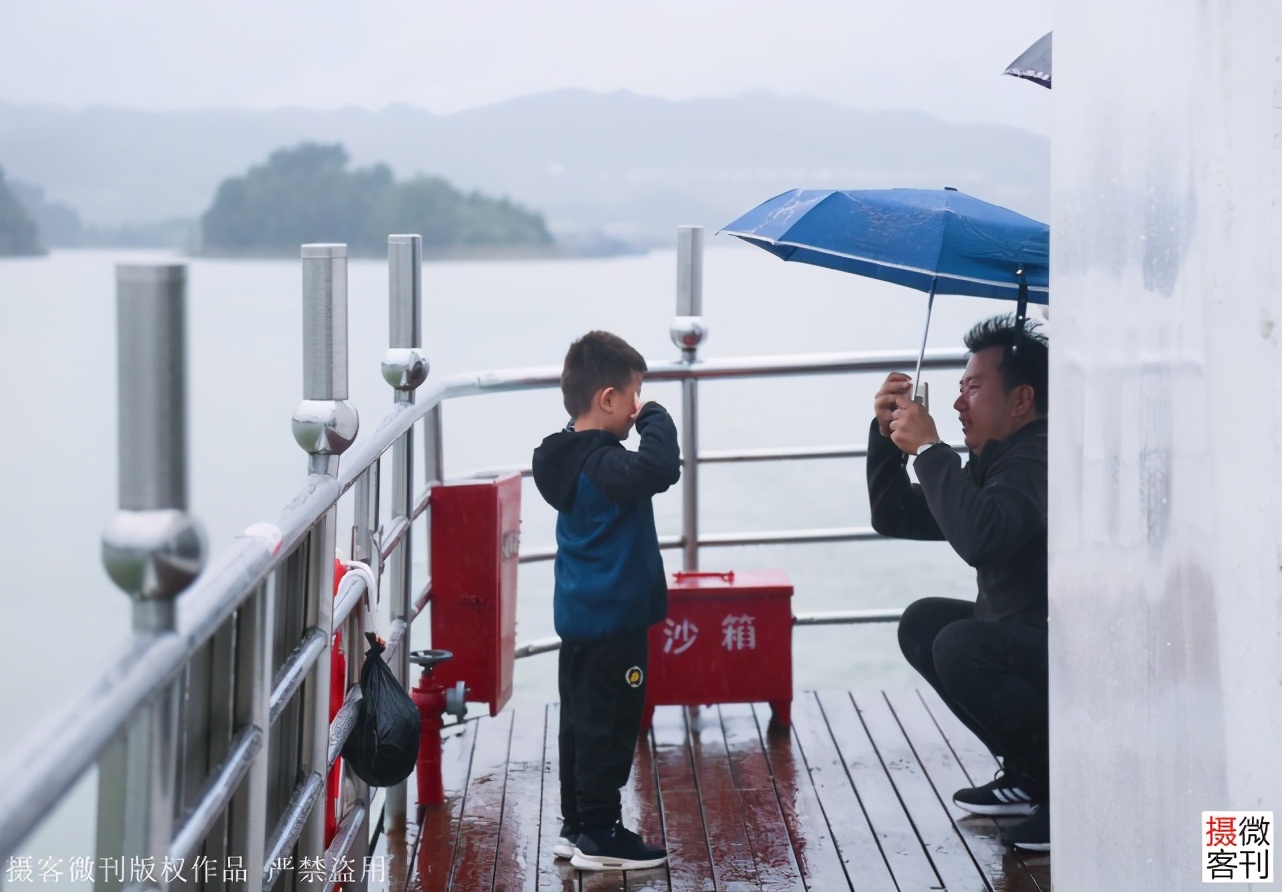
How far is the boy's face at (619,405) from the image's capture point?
8.29ft

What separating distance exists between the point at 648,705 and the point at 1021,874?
107cm

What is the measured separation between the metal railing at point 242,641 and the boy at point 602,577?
32 centimetres

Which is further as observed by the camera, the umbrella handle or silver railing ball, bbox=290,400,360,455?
the umbrella handle

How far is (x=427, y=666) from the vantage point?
112 inches

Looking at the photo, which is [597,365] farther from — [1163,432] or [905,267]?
[1163,432]

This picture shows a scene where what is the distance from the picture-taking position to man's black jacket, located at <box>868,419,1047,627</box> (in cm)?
243

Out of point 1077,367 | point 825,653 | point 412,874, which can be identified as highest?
point 1077,367

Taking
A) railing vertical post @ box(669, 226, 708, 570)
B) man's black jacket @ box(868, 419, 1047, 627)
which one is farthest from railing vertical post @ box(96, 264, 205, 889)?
railing vertical post @ box(669, 226, 708, 570)

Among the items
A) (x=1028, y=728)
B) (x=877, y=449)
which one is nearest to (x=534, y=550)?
(x=877, y=449)

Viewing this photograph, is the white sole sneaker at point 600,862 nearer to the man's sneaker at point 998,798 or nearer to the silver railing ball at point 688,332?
the man's sneaker at point 998,798

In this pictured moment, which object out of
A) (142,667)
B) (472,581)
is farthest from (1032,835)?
(142,667)

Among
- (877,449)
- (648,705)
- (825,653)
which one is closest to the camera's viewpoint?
(877,449)

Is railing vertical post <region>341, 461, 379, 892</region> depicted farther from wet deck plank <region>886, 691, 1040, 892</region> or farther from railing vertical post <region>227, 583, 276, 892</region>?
wet deck plank <region>886, 691, 1040, 892</region>

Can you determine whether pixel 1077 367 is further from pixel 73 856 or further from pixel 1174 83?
pixel 73 856
